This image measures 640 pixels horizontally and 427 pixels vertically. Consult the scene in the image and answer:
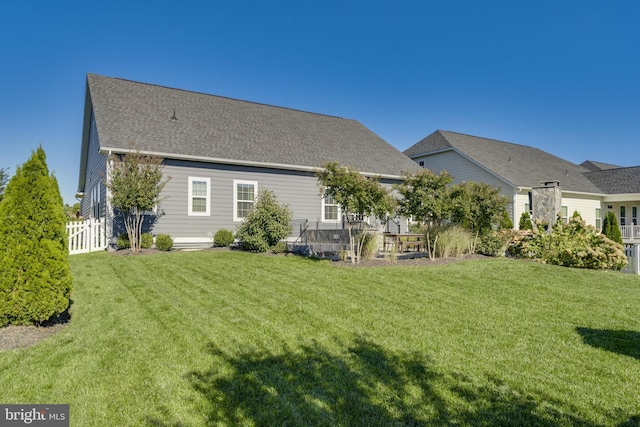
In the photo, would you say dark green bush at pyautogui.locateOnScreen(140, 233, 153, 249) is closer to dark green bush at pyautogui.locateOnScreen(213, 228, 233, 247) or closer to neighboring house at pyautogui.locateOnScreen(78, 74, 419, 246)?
neighboring house at pyautogui.locateOnScreen(78, 74, 419, 246)

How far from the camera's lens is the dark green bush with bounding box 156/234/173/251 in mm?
12566

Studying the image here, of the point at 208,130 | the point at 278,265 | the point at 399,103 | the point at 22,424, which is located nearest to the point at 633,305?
the point at 278,265

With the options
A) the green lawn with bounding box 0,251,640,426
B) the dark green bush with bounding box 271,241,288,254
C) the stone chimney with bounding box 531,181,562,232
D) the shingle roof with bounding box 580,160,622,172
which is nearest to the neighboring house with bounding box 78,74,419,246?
the dark green bush with bounding box 271,241,288,254

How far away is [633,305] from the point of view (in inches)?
246

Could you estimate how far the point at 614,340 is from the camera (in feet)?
14.7

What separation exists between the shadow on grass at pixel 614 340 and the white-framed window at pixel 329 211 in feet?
41.1

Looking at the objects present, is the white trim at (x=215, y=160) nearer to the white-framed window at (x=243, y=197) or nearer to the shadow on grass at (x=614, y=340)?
the white-framed window at (x=243, y=197)

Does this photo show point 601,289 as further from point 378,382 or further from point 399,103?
point 399,103

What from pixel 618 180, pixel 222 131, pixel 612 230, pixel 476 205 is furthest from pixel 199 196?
pixel 618 180

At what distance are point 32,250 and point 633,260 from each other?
1485 centimetres

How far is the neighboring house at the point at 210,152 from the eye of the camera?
13.5 metres

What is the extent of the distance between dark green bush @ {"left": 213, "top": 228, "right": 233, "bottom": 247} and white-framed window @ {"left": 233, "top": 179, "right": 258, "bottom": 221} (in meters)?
1.05

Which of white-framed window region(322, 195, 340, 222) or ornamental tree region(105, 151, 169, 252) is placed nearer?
ornamental tree region(105, 151, 169, 252)

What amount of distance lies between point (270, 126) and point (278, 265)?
10.4 metres
